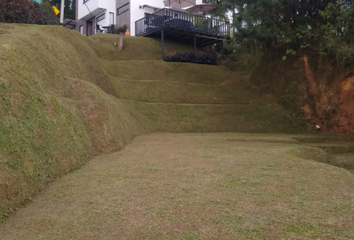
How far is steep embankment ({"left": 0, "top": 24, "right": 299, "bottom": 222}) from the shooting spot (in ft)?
16.5

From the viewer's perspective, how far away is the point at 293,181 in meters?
5.39

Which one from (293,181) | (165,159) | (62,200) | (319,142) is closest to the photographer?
(62,200)

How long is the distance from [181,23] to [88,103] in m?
13.0

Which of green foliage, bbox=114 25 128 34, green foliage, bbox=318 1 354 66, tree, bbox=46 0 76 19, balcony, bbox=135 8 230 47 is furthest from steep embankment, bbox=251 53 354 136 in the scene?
tree, bbox=46 0 76 19

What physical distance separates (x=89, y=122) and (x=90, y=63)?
18.4 ft

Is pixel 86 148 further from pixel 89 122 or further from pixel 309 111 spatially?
pixel 309 111

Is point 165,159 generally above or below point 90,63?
below

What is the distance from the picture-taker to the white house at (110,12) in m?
27.2

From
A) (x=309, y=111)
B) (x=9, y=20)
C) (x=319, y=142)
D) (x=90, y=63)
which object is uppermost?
(x=9, y=20)

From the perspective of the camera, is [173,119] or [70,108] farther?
[173,119]

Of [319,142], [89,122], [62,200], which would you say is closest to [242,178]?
[62,200]

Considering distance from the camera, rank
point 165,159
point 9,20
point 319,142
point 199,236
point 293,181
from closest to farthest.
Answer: point 199,236
point 293,181
point 165,159
point 319,142
point 9,20

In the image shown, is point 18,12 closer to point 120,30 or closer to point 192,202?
point 192,202

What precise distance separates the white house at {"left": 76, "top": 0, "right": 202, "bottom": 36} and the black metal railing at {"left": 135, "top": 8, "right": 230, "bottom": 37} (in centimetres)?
475
